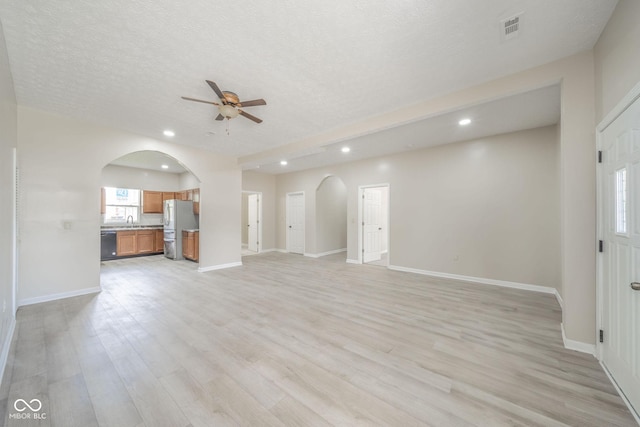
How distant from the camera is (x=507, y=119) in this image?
3.72 metres

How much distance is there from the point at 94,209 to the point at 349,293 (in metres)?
4.66

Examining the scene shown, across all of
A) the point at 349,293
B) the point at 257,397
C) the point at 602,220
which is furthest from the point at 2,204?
the point at 602,220

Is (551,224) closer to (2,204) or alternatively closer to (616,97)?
(616,97)

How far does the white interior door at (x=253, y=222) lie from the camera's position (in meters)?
8.56

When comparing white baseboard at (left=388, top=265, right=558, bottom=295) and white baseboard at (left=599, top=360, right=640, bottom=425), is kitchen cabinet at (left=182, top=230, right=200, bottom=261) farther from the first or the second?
white baseboard at (left=599, top=360, right=640, bottom=425)

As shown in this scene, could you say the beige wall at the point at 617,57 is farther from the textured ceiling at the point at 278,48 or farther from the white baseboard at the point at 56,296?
the white baseboard at the point at 56,296

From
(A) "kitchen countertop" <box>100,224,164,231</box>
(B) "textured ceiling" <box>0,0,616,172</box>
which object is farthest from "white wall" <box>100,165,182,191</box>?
(B) "textured ceiling" <box>0,0,616,172</box>

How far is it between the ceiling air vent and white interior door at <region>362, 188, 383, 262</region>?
4626 millimetres

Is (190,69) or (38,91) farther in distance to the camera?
(38,91)

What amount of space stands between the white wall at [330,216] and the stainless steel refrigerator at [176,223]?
398 cm

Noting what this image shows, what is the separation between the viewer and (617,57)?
5.90ft

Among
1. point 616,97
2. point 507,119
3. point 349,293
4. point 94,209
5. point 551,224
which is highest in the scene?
point 507,119

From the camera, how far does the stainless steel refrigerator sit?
709cm

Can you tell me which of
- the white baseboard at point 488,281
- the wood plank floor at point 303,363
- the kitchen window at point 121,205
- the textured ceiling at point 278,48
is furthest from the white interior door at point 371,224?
the kitchen window at point 121,205
